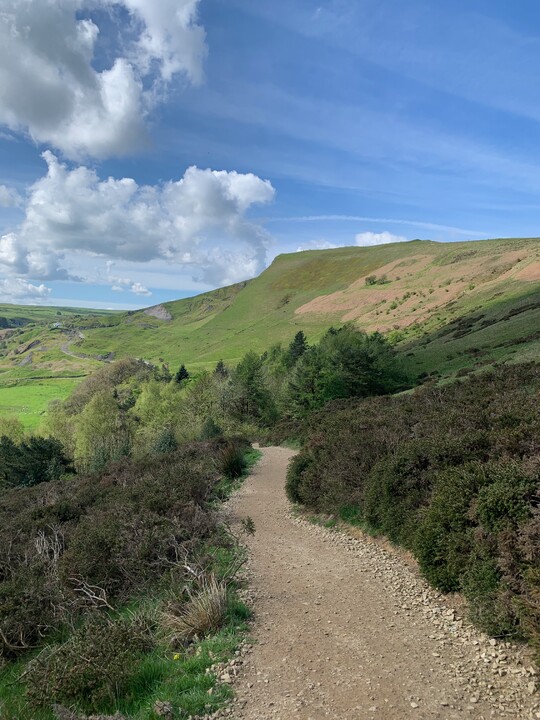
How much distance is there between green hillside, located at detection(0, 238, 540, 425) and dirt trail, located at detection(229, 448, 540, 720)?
23654 mm

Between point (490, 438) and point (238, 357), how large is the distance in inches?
3808

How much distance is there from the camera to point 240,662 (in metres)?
5.62

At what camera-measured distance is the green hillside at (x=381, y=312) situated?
42.4 m

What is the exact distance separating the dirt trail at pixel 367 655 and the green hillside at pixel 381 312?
23654mm

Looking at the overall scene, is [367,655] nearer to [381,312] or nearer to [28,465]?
[28,465]

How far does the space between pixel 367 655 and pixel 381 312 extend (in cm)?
8392

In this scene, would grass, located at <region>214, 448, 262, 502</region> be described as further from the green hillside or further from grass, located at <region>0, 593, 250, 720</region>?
the green hillside

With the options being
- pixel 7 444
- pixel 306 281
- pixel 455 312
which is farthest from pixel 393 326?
pixel 306 281

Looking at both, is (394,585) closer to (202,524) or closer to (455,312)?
(202,524)

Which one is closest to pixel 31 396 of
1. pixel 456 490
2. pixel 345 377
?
pixel 345 377

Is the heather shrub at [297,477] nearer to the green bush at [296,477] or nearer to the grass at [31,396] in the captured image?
the green bush at [296,477]

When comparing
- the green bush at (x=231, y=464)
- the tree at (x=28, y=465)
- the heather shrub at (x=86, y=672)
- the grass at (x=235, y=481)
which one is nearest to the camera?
the heather shrub at (x=86, y=672)

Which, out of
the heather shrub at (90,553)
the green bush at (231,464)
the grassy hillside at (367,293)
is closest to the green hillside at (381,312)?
the grassy hillside at (367,293)

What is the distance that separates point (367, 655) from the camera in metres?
5.62
